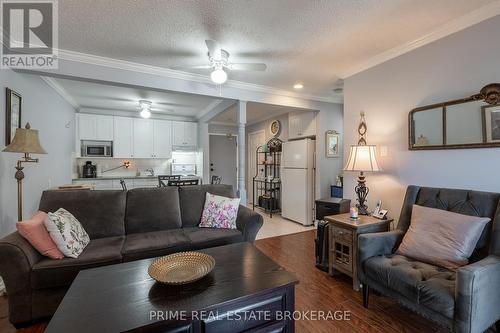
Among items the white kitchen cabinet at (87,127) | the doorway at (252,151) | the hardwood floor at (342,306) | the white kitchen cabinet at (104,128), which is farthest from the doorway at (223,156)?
the hardwood floor at (342,306)

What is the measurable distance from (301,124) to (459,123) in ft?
9.63

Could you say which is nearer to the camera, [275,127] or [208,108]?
[208,108]

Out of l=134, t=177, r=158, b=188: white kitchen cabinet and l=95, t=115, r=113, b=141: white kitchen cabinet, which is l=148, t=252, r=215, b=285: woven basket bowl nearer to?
l=134, t=177, r=158, b=188: white kitchen cabinet

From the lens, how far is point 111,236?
2367 millimetres

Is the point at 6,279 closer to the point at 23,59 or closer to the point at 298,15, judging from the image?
the point at 23,59

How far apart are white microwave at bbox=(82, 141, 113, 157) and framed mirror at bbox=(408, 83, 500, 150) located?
5.69 metres

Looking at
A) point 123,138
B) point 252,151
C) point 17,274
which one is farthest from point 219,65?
point 252,151

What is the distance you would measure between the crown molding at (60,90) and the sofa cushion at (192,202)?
107 inches

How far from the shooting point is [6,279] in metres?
1.62

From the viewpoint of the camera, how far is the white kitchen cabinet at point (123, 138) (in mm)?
5242

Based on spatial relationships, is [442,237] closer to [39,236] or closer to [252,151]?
[39,236]

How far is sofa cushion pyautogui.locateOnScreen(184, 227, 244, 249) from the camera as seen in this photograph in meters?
2.28

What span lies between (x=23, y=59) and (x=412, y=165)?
4.44 metres

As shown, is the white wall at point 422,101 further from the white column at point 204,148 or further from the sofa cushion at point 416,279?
the white column at point 204,148
